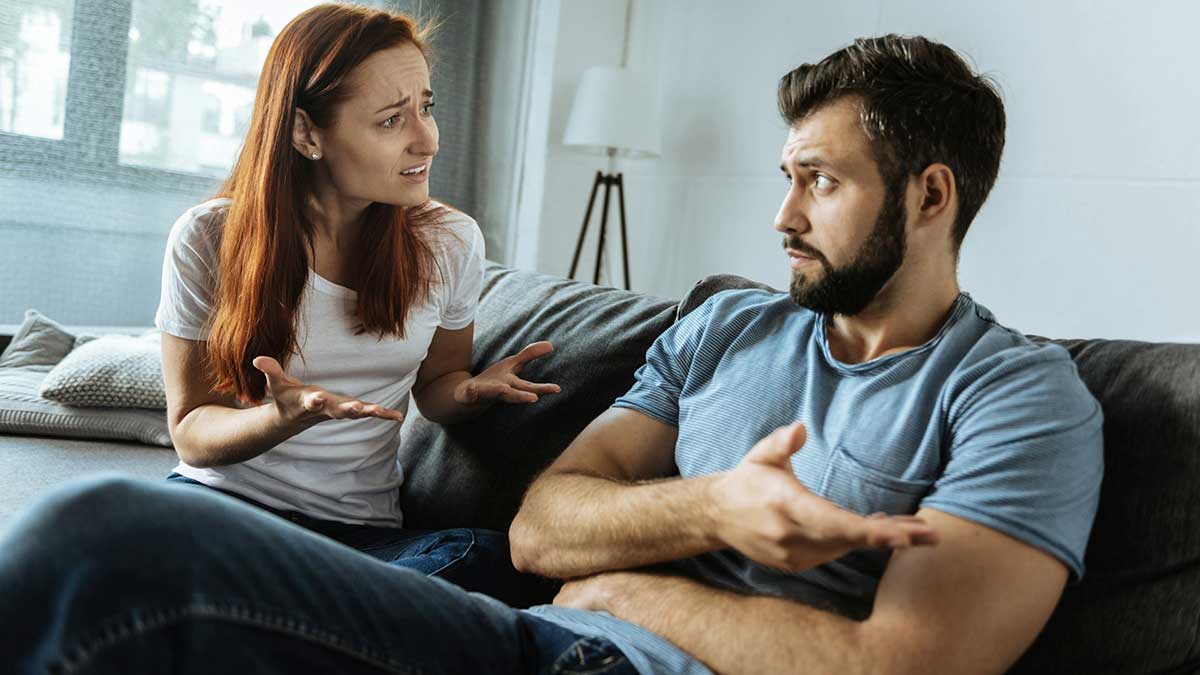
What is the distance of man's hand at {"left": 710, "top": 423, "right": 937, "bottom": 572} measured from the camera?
92cm

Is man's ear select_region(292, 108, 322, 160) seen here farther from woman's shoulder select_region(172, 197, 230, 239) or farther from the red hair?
woman's shoulder select_region(172, 197, 230, 239)

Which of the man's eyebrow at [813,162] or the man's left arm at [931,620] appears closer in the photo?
the man's left arm at [931,620]

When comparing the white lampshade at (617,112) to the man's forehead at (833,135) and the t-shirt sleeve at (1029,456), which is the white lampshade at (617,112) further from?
the t-shirt sleeve at (1029,456)

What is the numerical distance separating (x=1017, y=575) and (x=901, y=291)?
44 cm

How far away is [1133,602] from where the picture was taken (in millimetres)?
1133

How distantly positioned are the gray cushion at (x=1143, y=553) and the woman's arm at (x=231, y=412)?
0.87m

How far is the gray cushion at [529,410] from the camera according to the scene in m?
1.68

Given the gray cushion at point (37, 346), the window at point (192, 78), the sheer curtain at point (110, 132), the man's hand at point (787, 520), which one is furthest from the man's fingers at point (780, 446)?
the window at point (192, 78)

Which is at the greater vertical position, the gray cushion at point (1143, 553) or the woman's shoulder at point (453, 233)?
the woman's shoulder at point (453, 233)

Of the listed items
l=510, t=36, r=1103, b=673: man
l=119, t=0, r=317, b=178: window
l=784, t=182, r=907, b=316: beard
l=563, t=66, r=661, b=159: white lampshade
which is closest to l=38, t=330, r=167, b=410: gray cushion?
l=119, t=0, r=317, b=178: window

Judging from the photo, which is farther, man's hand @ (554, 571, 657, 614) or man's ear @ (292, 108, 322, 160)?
man's ear @ (292, 108, 322, 160)

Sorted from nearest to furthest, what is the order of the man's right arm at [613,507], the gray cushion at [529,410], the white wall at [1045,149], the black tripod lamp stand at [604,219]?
the man's right arm at [613,507]
the gray cushion at [529,410]
the white wall at [1045,149]
the black tripod lamp stand at [604,219]

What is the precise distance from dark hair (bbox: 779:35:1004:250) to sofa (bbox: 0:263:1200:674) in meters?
0.27

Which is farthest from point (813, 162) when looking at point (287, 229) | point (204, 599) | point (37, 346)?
point (37, 346)
